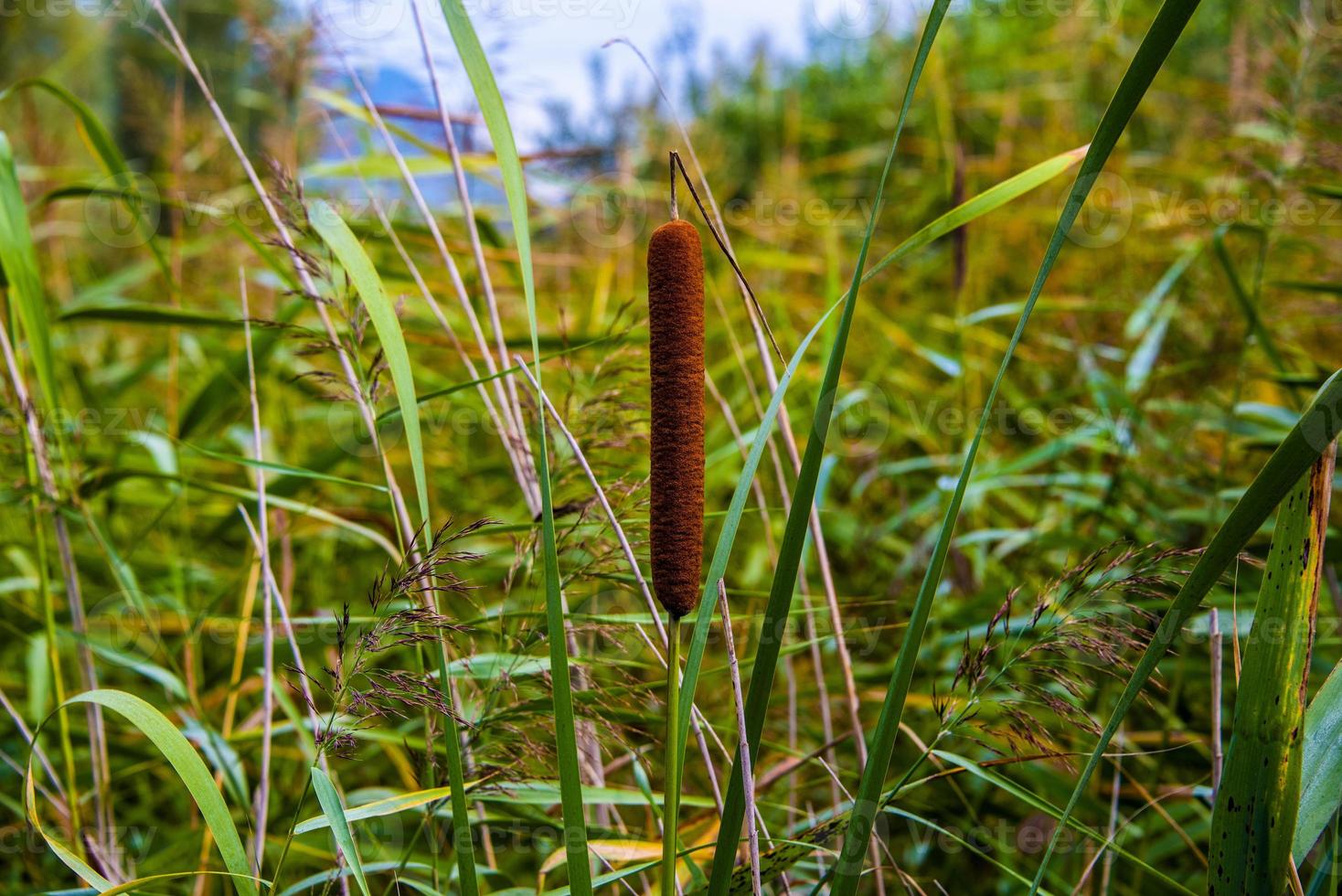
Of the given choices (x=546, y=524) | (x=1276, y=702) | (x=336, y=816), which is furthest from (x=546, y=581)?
(x=1276, y=702)

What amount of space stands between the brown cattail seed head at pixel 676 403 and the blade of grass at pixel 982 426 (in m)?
0.14

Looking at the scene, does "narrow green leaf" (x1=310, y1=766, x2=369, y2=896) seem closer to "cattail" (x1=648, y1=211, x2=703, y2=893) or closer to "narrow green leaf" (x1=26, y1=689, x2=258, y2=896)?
"narrow green leaf" (x1=26, y1=689, x2=258, y2=896)

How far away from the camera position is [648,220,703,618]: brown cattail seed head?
1.79 feet

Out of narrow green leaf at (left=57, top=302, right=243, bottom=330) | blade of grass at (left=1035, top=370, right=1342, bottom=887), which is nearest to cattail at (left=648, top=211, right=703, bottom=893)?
blade of grass at (left=1035, top=370, right=1342, bottom=887)

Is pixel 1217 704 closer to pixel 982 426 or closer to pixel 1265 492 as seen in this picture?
pixel 1265 492

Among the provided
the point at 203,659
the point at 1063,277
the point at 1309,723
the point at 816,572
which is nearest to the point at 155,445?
the point at 203,659

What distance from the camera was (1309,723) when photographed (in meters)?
0.72

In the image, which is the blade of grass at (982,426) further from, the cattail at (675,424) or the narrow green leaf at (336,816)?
the narrow green leaf at (336,816)

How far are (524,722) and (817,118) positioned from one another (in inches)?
174

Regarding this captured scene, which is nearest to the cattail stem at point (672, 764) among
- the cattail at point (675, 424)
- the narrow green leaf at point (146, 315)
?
the cattail at point (675, 424)

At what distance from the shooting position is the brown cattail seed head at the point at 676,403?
55 centimetres

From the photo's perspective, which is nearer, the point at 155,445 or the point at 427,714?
the point at 427,714

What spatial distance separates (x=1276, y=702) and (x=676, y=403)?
0.47 m

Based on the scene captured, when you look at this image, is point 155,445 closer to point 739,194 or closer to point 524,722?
point 524,722
